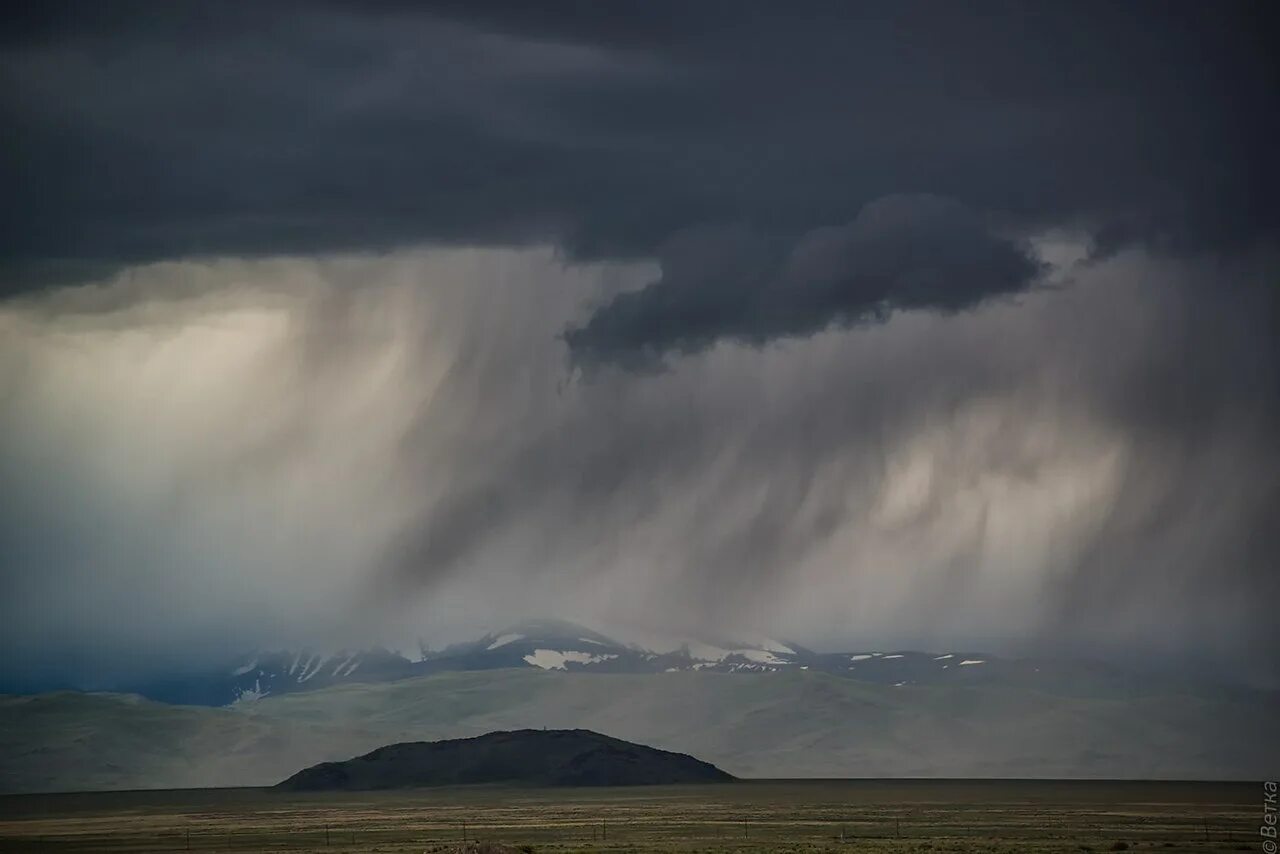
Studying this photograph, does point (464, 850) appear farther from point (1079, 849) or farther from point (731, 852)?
point (1079, 849)

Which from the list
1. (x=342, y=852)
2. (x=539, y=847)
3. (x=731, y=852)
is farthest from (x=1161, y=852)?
(x=342, y=852)

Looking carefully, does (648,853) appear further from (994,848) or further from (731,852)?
(994,848)

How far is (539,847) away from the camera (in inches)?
7746

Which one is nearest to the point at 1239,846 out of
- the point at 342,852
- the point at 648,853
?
the point at 648,853

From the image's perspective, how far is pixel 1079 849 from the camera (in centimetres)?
18225

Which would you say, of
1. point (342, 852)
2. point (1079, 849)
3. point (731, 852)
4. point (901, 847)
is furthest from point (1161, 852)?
point (342, 852)

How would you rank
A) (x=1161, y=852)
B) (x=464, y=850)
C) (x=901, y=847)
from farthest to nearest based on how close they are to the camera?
(x=901, y=847), (x=1161, y=852), (x=464, y=850)

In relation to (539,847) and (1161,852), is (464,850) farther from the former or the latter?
(1161,852)

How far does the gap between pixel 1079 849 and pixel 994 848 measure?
8.54 metres

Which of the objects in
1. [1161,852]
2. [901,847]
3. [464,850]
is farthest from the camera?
[901,847]

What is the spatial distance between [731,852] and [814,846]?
1261cm

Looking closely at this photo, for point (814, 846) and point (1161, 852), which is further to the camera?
point (814, 846)

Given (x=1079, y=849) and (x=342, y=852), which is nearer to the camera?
(x=1079, y=849)

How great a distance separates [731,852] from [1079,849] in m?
34.8
